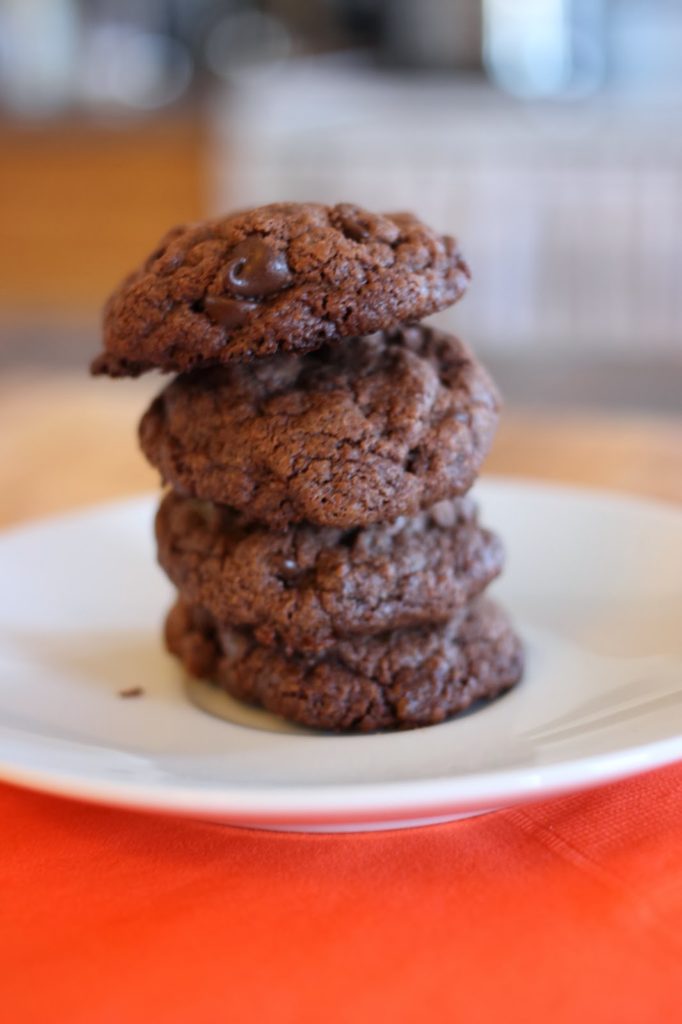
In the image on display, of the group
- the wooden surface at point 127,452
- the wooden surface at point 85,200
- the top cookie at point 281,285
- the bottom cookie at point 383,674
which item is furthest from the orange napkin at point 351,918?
the wooden surface at point 85,200

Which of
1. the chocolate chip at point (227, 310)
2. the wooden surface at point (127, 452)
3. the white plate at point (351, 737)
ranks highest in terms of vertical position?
the chocolate chip at point (227, 310)

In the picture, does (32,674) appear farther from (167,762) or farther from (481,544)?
(481,544)

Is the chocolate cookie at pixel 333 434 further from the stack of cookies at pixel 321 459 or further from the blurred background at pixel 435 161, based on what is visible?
the blurred background at pixel 435 161

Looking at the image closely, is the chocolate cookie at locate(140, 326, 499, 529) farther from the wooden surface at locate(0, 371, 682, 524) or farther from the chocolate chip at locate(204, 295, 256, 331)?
the wooden surface at locate(0, 371, 682, 524)

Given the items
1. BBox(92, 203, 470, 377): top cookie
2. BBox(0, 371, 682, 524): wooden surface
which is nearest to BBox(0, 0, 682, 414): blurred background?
BBox(0, 371, 682, 524): wooden surface

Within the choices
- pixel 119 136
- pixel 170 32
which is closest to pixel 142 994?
pixel 119 136
